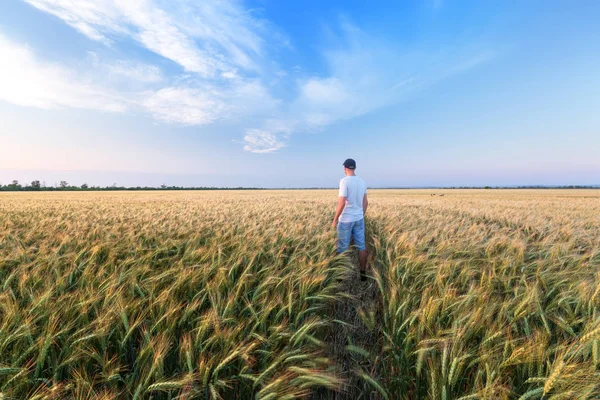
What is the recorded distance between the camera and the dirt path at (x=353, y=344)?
5.60 ft

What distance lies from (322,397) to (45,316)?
1968 mm

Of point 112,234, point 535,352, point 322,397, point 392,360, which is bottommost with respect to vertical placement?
point 322,397

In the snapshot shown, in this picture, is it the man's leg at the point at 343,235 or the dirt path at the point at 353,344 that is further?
the man's leg at the point at 343,235

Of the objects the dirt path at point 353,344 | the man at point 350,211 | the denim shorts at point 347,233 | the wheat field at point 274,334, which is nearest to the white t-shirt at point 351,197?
the man at point 350,211

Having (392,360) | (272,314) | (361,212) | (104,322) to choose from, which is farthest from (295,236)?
(104,322)

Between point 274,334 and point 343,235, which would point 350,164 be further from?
point 274,334

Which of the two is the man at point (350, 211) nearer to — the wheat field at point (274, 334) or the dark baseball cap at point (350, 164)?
the dark baseball cap at point (350, 164)

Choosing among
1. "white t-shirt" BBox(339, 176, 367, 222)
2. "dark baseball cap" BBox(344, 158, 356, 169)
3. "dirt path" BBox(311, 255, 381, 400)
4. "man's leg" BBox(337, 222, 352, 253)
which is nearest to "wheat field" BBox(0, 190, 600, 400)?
"dirt path" BBox(311, 255, 381, 400)

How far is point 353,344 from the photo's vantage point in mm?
2174

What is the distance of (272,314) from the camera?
206cm

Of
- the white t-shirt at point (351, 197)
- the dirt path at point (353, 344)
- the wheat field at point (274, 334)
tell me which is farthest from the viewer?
the white t-shirt at point (351, 197)

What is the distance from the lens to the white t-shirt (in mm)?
4480

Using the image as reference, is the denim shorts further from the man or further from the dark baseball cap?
the dark baseball cap

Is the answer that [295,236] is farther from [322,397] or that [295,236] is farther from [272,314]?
[322,397]
